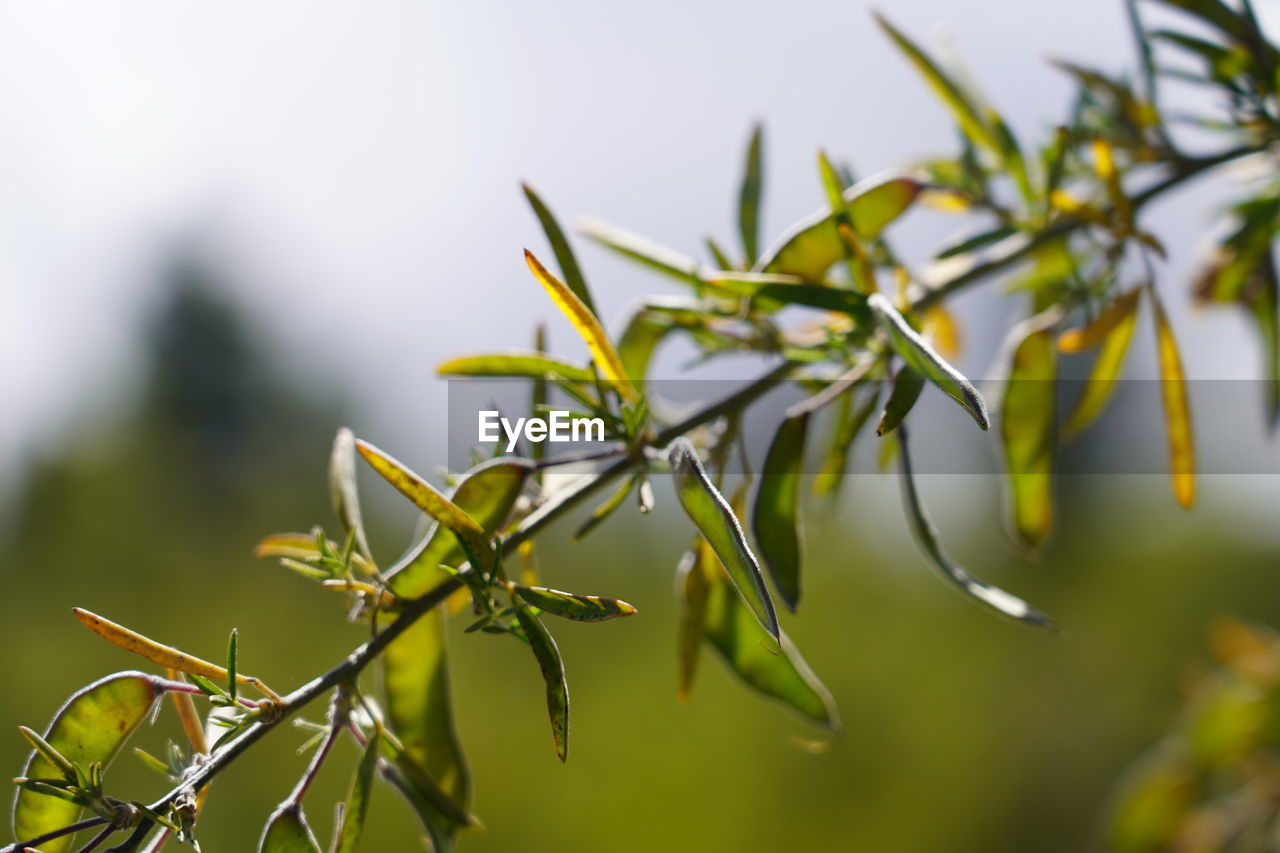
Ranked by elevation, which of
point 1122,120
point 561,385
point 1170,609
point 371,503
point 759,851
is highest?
point 1122,120

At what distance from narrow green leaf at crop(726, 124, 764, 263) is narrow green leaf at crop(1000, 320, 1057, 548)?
15cm

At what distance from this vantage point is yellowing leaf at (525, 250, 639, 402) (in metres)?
A: 0.33

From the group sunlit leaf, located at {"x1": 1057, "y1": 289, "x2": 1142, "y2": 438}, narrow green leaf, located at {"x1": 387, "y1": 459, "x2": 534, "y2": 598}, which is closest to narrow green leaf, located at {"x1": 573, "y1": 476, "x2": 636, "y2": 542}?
narrow green leaf, located at {"x1": 387, "y1": 459, "x2": 534, "y2": 598}

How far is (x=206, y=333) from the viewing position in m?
12.7

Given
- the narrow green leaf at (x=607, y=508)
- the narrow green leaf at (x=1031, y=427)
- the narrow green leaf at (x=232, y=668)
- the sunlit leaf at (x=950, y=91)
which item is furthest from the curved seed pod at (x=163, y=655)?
the sunlit leaf at (x=950, y=91)

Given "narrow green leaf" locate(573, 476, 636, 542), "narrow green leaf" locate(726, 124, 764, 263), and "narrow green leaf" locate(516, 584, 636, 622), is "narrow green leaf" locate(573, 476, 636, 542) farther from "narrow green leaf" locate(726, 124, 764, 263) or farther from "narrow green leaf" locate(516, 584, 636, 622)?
"narrow green leaf" locate(726, 124, 764, 263)

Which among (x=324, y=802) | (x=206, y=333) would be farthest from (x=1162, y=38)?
(x=206, y=333)

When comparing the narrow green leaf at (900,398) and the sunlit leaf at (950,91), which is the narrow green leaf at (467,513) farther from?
the sunlit leaf at (950,91)

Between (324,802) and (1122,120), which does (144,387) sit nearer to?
(324,802)

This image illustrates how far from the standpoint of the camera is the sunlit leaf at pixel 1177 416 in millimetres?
472

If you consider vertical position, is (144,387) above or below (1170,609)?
above

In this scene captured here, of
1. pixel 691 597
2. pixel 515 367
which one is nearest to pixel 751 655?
pixel 691 597

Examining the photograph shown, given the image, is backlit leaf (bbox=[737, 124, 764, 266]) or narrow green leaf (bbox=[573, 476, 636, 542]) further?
backlit leaf (bbox=[737, 124, 764, 266])

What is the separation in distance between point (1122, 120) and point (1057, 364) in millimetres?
188
